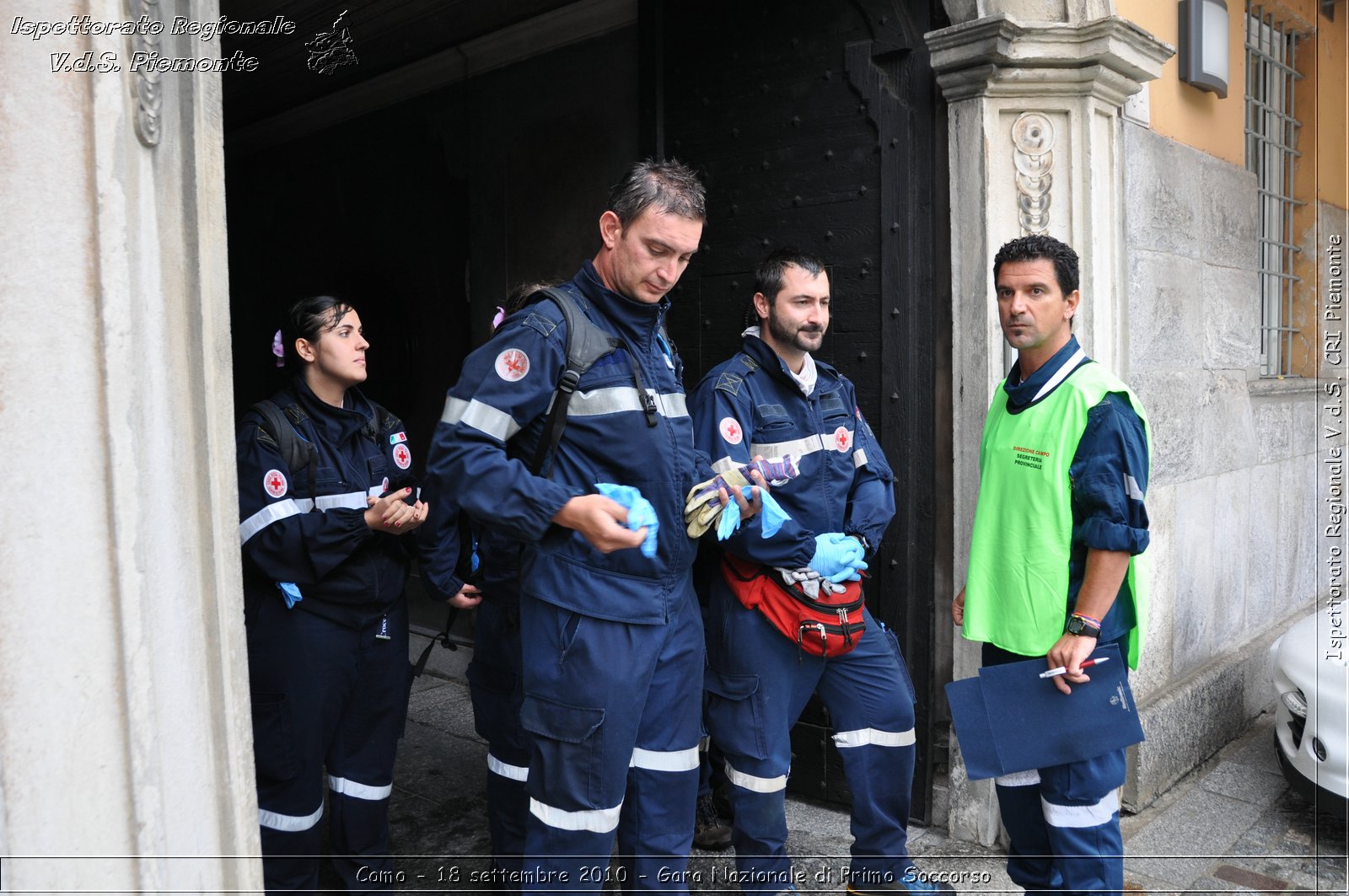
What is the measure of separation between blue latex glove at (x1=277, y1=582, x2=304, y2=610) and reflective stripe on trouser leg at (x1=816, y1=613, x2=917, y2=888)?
1776 mm

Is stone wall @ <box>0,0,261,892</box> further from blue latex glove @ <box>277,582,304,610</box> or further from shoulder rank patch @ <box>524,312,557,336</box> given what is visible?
blue latex glove @ <box>277,582,304,610</box>

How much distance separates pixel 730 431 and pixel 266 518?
1483mm

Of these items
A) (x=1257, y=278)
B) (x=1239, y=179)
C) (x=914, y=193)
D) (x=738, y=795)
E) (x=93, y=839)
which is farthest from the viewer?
(x=1257, y=278)

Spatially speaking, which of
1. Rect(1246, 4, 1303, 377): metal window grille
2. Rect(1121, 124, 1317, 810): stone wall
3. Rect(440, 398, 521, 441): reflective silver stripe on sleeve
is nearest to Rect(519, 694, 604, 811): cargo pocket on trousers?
Rect(440, 398, 521, 441): reflective silver stripe on sleeve

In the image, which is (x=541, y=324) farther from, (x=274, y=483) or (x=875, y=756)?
(x=875, y=756)

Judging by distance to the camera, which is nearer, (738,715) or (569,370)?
(569,370)

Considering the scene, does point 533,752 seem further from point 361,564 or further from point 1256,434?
point 1256,434

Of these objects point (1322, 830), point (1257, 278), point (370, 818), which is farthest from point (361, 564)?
point (1257, 278)

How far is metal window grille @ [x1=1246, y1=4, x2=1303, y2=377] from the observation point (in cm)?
564

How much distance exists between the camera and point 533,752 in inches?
97.3

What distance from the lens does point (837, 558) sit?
120 inches

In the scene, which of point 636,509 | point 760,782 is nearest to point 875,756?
point 760,782

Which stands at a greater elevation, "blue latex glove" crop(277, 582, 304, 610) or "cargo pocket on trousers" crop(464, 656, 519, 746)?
"blue latex glove" crop(277, 582, 304, 610)

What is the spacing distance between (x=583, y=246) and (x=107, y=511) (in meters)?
3.74
